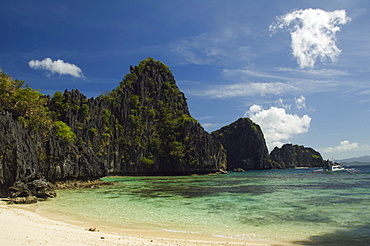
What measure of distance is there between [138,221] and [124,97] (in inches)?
2994

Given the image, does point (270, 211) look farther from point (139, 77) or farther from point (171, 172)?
point (139, 77)

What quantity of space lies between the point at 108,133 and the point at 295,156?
125m

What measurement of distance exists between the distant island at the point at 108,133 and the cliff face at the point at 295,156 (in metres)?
71.8

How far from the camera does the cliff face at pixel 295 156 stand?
14975 centimetres

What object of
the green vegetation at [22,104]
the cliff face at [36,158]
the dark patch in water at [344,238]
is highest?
the green vegetation at [22,104]

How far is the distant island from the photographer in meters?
27.2

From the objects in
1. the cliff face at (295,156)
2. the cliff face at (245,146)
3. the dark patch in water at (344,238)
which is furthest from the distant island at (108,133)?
the cliff face at (295,156)

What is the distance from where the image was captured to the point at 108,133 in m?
77.7

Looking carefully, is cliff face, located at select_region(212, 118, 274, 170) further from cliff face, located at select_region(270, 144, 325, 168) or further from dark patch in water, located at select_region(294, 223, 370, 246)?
dark patch in water, located at select_region(294, 223, 370, 246)

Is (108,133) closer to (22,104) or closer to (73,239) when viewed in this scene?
(22,104)

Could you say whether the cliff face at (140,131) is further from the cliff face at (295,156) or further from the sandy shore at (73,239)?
the cliff face at (295,156)

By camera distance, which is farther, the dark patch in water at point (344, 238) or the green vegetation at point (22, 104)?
the green vegetation at point (22, 104)

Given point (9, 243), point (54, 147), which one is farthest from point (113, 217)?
point (54, 147)

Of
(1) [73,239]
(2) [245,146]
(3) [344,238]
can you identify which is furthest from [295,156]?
(1) [73,239]
